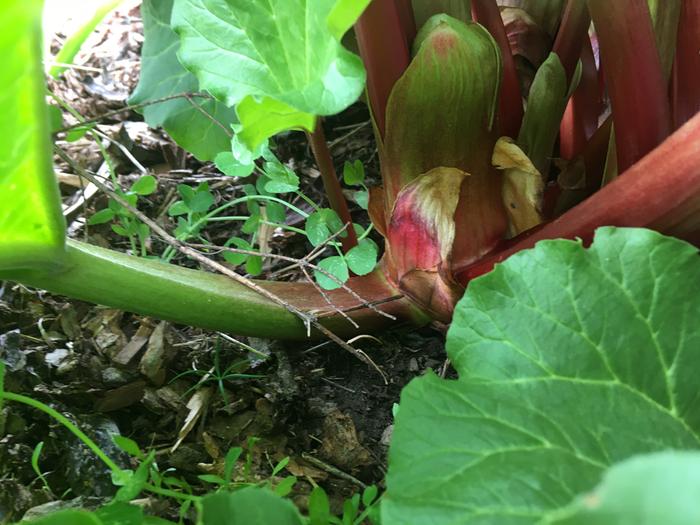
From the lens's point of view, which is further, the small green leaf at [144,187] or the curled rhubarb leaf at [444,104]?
the small green leaf at [144,187]

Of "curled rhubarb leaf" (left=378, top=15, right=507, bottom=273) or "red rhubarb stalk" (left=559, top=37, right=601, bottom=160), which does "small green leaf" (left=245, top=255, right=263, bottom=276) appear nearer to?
"curled rhubarb leaf" (left=378, top=15, right=507, bottom=273)

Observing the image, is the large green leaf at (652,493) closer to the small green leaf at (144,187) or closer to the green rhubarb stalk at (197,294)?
the green rhubarb stalk at (197,294)

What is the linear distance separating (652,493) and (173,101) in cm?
101

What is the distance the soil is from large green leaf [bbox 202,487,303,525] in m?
0.25

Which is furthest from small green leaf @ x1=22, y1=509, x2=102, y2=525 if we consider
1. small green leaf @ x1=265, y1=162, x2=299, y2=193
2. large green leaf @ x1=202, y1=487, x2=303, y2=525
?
small green leaf @ x1=265, y1=162, x2=299, y2=193

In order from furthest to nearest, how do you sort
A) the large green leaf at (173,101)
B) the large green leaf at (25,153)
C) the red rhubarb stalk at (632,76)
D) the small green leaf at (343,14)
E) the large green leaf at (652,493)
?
the large green leaf at (173,101)
the red rhubarb stalk at (632,76)
the small green leaf at (343,14)
the large green leaf at (25,153)
the large green leaf at (652,493)

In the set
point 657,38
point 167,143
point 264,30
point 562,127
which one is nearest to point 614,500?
point 264,30

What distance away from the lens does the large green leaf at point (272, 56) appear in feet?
2.09

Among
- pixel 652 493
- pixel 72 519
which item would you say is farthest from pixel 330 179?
pixel 652 493

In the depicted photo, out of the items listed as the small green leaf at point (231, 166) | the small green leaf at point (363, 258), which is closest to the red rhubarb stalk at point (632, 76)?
the small green leaf at point (363, 258)

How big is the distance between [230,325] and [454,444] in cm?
42

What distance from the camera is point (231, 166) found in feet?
3.20

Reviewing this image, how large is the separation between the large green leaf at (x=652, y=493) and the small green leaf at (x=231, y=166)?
2.33ft

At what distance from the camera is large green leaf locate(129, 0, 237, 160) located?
3.80ft
